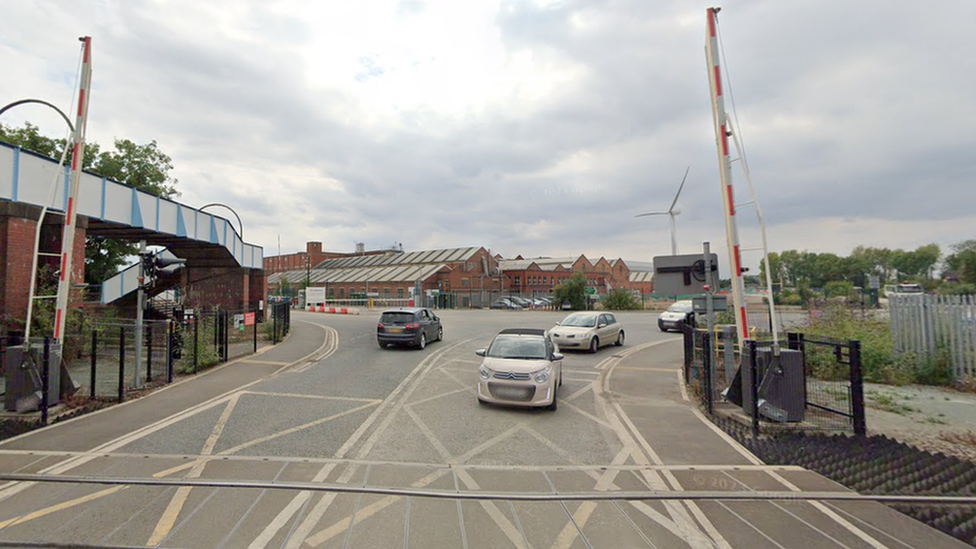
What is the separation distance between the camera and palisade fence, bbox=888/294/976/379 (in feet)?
31.9

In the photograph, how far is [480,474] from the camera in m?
5.30

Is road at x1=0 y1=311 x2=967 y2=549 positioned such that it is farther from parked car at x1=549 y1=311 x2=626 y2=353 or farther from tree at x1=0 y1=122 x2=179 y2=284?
tree at x1=0 y1=122 x2=179 y2=284

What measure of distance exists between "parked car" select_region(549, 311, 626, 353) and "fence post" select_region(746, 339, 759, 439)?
30.0 feet

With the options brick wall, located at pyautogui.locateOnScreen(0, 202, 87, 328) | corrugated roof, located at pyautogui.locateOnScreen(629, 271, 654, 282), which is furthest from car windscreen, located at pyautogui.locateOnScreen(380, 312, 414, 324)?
corrugated roof, located at pyautogui.locateOnScreen(629, 271, 654, 282)

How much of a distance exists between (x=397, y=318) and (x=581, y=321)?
7156 mm

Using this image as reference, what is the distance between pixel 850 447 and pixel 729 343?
3.49m

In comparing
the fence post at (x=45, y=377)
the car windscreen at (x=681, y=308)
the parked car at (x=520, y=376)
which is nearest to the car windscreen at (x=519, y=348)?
the parked car at (x=520, y=376)

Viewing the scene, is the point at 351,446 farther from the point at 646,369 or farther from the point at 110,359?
the point at 646,369

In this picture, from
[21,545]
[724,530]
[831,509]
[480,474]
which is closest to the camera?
[21,545]

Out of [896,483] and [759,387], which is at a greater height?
[759,387]

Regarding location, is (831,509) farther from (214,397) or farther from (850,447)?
(214,397)

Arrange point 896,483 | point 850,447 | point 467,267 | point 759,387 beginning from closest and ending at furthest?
1. point 896,483
2. point 850,447
3. point 759,387
4. point 467,267

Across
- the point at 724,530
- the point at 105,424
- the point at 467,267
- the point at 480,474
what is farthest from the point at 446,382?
the point at 467,267

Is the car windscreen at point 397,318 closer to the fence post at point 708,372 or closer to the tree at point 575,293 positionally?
the fence post at point 708,372
